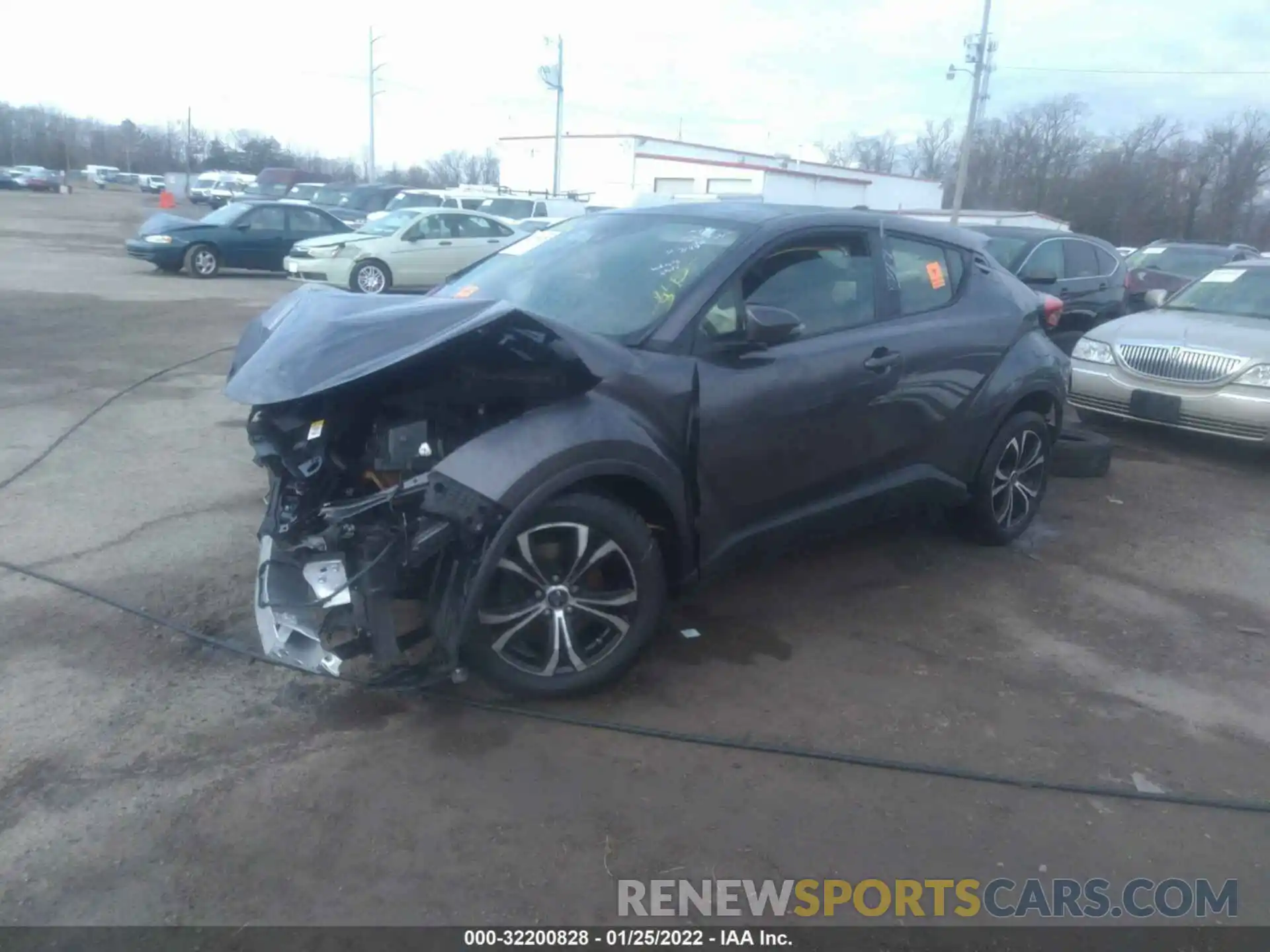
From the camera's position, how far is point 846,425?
4.59 m

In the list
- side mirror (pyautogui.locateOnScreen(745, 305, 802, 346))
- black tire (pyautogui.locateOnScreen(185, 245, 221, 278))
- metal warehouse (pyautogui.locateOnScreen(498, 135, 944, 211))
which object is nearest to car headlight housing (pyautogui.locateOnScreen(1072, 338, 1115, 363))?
side mirror (pyautogui.locateOnScreen(745, 305, 802, 346))

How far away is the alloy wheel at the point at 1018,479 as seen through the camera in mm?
5668

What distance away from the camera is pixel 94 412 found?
7777 mm

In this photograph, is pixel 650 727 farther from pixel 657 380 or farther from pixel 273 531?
pixel 273 531

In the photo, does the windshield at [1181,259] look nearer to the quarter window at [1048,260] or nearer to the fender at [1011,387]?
the quarter window at [1048,260]

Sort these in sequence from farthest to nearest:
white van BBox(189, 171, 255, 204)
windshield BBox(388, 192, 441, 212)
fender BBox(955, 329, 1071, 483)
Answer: white van BBox(189, 171, 255, 204) < windshield BBox(388, 192, 441, 212) < fender BBox(955, 329, 1071, 483)

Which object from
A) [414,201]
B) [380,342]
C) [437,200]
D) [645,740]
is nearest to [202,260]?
[437,200]

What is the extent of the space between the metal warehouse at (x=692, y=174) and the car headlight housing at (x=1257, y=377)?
32143 millimetres

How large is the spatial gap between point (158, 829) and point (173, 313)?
11877mm

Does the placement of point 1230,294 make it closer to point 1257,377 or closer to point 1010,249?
point 1257,377

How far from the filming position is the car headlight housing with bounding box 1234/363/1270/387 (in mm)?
7387

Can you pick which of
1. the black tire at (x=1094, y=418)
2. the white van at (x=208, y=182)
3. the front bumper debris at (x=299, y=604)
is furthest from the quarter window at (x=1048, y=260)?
the white van at (x=208, y=182)

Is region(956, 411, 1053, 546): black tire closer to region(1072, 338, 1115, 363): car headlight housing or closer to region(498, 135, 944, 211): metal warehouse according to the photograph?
region(1072, 338, 1115, 363): car headlight housing

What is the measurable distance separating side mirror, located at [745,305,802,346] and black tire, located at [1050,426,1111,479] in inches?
160
